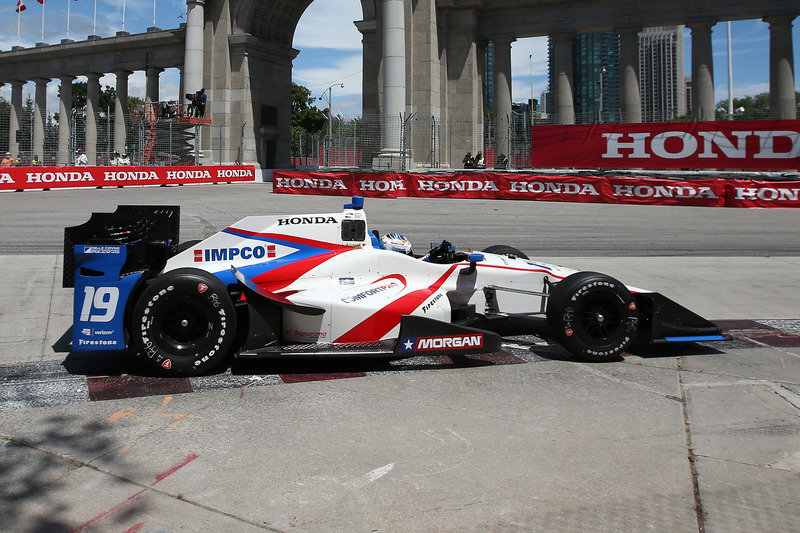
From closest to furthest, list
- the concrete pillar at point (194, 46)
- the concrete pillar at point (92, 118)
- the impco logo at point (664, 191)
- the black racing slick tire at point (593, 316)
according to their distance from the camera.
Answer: the black racing slick tire at point (593, 316)
the impco logo at point (664, 191)
the concrete pillar at point (194, 46)
the concrete pillar at point (92, 118)

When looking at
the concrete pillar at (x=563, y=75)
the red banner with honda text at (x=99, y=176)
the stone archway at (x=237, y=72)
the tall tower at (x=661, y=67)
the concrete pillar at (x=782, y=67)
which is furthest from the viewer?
the tall tower at (x=661, y=67)

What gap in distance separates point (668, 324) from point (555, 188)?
1843cm

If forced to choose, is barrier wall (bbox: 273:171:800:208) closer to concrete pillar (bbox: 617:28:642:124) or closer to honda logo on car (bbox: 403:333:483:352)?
concrete pillar (bbox: 617:28:642:124)

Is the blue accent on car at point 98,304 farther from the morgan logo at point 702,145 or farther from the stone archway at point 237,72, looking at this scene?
the stone archway at point 237,72

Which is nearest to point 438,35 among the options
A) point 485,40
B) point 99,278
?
point 485,40

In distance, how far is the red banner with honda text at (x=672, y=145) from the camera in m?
27.6

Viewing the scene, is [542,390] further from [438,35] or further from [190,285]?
[438,35]

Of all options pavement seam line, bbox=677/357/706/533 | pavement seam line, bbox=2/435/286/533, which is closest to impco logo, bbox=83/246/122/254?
pavement seam line, bbox=2/435/286/533

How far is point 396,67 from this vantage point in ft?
109

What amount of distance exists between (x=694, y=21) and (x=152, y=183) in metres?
28.1

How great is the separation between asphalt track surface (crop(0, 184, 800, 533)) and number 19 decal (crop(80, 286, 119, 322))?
0.53 meters

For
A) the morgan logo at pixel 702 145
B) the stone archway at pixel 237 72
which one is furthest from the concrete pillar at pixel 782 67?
the stone archway at pixel 237 72

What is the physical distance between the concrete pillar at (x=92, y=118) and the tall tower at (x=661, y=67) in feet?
481

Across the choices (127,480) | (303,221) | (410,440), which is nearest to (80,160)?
(303,221)
